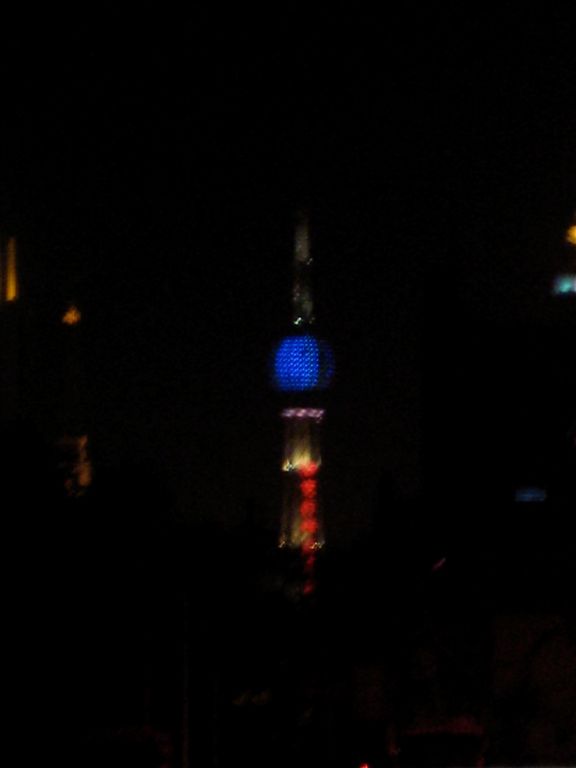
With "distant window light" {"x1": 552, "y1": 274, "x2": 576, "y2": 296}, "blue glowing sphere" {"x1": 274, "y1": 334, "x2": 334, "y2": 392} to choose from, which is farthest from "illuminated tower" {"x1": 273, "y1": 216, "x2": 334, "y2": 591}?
"distant window light" {"x1": 552, "y1": 274, "x2": 576, "y2": 296}

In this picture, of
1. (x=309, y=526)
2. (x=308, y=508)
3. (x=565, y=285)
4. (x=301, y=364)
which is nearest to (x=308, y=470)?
(x=308, y=508)

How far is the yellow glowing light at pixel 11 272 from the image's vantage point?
34.9 meters

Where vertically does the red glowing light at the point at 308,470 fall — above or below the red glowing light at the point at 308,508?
above

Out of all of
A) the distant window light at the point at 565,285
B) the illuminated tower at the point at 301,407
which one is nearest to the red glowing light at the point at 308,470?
the illuminated tower at the point at 301,407

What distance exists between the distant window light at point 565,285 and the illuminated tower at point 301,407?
2858 centimetres

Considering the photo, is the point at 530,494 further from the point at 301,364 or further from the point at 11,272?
the point at 301,364

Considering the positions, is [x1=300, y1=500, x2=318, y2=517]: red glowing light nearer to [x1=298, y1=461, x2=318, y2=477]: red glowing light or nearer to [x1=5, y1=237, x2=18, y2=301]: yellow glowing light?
[x1=298, y1=461, x2=318, y2=477]: red glowing light

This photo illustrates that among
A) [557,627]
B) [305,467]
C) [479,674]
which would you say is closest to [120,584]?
[479,674]

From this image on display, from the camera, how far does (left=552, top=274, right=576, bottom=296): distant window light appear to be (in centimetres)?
4356

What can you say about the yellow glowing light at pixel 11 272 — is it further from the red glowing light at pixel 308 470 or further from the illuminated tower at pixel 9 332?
the red glowing light at pixel 308 470

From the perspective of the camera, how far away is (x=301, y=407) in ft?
277

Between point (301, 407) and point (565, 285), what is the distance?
136 feet

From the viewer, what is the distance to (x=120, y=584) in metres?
18.8

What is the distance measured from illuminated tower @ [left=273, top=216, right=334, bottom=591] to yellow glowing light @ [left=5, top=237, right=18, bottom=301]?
34241mm
